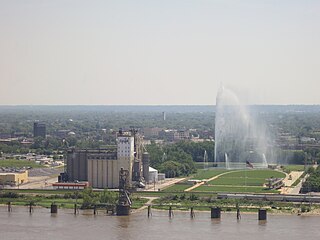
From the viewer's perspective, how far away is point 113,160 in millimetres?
44000

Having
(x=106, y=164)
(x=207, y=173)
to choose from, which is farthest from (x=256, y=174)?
(x=106, y=164)

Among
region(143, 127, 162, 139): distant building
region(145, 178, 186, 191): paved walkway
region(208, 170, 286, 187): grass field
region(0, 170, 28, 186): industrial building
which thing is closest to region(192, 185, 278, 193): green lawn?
region(208, 170, 286, 187): grass field

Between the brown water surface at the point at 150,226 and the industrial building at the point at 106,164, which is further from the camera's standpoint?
the industrial building at the point at 106,164

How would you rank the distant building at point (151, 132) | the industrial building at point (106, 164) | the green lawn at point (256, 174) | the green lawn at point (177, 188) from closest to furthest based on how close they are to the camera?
1. the green lawn at point (177, 188)
2. the industrial building at point (106, 164)
3. the green lawn at point (256, 174)
4. the distant building at point (151, 132)

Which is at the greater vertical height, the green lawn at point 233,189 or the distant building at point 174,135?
the distant building at point 174,135

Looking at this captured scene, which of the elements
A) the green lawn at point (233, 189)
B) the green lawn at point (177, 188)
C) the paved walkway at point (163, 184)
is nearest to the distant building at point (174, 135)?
the paved walkway at point (163, 184)

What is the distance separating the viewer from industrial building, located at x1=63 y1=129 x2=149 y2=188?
43.8 m

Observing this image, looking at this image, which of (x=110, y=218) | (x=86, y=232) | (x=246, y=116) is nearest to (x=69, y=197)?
(x=110, y=218)

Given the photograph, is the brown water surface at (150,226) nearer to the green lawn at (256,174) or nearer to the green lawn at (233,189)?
the green lawn at (233,189)

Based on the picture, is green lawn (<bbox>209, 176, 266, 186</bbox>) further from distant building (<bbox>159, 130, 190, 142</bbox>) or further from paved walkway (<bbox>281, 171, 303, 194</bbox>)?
distant building (<bbox>159, 130, 190, 142</bbox>)

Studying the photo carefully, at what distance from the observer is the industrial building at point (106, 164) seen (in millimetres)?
43812

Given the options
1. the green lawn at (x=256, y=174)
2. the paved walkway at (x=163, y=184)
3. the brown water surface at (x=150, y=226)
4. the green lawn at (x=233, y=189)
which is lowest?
the brown water surface at (x=150, y=226)

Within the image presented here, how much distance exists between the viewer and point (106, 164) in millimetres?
43875

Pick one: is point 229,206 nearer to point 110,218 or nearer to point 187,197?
point 187,197
